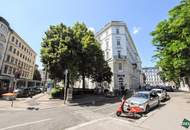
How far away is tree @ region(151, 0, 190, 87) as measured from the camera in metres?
14.6

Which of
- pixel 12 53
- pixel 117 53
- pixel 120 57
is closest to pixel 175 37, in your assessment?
pixel 120 57

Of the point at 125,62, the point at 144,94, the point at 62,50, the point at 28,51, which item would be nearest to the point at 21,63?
the point at 28,51

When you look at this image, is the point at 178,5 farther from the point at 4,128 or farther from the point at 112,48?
the point at 112,48

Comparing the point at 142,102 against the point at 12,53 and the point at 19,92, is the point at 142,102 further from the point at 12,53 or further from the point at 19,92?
the point at 12,53

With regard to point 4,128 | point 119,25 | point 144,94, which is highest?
point 119,25

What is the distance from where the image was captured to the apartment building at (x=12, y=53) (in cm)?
4144

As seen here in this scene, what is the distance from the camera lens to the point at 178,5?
54.6 ft

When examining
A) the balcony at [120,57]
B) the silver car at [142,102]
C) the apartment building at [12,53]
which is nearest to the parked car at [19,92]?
the apartment building at [12,53]

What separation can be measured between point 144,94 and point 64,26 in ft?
53.9

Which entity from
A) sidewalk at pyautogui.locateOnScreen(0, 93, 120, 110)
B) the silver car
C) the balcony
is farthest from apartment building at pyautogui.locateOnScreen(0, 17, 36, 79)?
the balcony

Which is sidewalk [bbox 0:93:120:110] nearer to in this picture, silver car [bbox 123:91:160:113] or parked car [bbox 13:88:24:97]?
parked car [bbox 13:88:24:97]

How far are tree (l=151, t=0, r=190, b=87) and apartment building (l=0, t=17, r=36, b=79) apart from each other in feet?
89.1

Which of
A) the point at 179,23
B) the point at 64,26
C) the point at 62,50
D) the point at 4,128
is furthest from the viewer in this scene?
the point at 64,26

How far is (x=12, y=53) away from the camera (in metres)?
46.9
